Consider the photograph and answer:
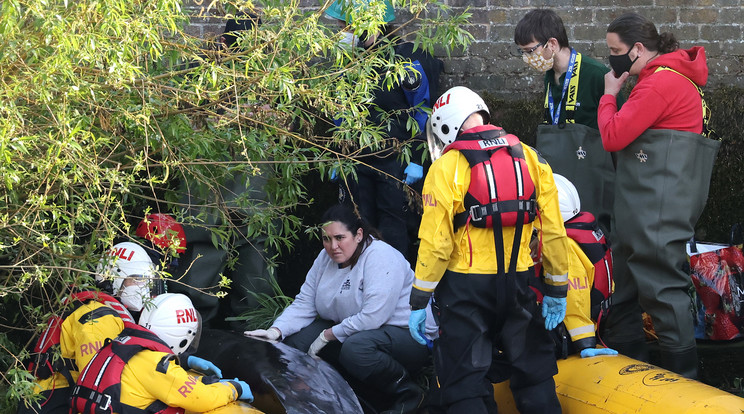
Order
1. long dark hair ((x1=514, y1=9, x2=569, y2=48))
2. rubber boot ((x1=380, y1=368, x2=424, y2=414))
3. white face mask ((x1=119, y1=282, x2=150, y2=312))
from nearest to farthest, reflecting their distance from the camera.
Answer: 1. white face mask ((x1=119, y1=282, x2=150, y2=312))
2. rubber boot ((x1=380, y1=368, x2=424, y2=414))
3. long dark hair ((x1=514, y1=9, x2=569, y2=48))

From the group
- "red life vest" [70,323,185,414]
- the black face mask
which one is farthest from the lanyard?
"red life vest" [70,323,185,414]

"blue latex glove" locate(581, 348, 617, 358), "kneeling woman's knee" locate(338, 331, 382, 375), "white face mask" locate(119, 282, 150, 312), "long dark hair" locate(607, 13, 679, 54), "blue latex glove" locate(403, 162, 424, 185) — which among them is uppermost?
"long dark hair" locate(607, 13, 679, 54)

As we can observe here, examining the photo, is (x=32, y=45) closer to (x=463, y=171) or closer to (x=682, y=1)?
(x=463, y=171)

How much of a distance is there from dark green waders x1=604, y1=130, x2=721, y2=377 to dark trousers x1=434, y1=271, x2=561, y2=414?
0.88 m

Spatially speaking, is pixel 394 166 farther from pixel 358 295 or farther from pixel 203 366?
pixel 203 366

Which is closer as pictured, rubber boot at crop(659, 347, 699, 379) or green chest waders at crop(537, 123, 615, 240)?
rubber boot at crop(659, 347, 699, 379)

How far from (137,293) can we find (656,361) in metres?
3.12

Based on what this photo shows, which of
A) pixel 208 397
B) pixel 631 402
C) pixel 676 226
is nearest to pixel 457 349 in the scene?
pixel 631 402

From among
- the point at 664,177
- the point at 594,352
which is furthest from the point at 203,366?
the point at 664,177

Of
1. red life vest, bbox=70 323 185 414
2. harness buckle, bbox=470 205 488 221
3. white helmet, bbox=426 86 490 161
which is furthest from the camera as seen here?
white helmet, bbox=426 86 490 161

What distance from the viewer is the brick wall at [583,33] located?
6.64 m

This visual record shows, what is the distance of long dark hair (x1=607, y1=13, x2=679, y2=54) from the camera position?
5090 mm

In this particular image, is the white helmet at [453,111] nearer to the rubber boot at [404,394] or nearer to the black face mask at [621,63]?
the black face mask at [621,63]

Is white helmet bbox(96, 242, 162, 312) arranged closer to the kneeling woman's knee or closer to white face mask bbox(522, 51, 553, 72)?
the kneeling woman's knee
